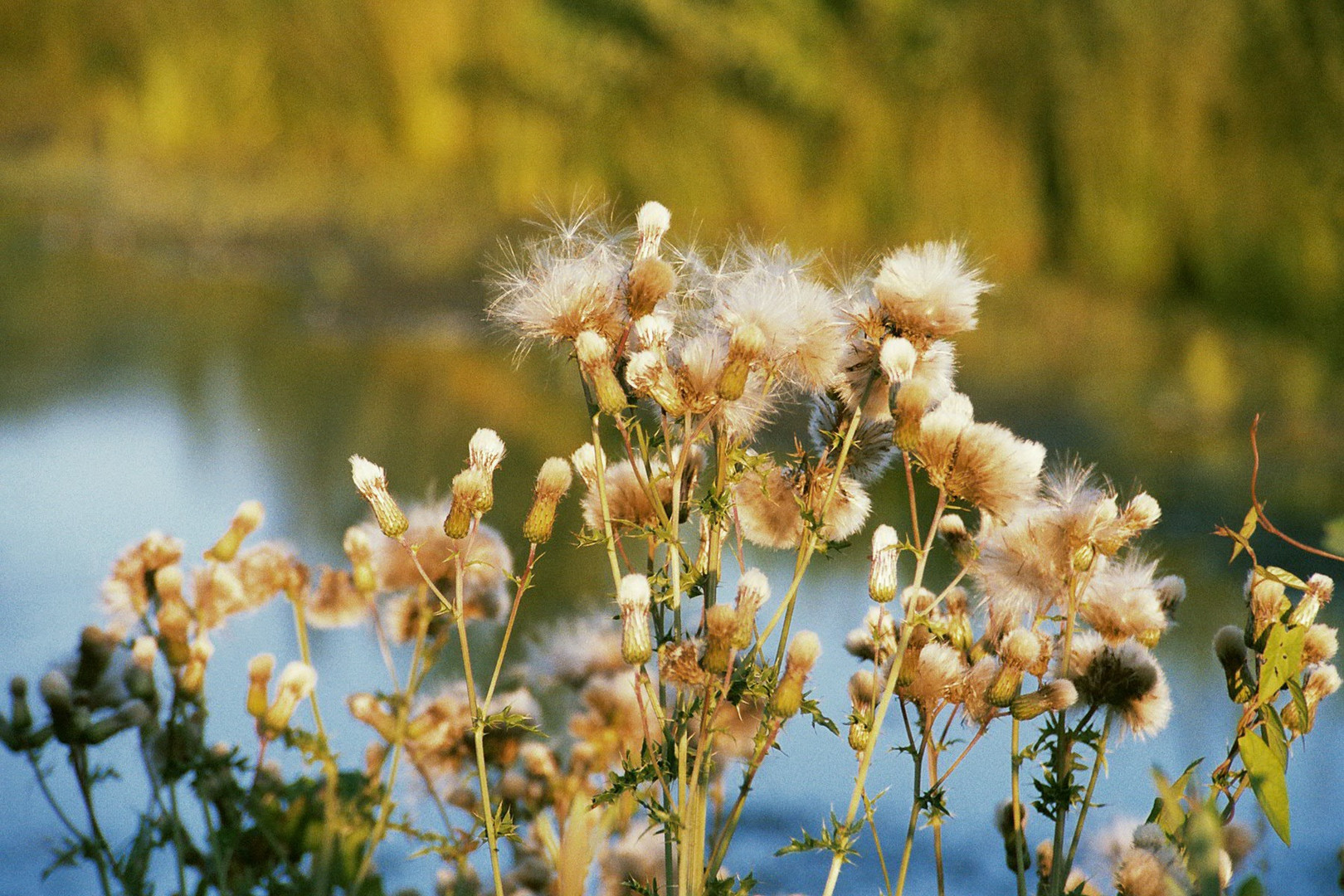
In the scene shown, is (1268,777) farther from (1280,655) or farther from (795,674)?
(795,674)

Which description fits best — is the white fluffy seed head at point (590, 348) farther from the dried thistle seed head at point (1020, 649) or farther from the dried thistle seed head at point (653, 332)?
the dried thistle seed head at point (1020, 649)

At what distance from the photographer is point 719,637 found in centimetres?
32

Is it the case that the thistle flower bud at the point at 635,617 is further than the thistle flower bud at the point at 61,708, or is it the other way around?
the thistle flower bud at the point at 61,708

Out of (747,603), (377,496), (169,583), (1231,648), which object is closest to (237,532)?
(169,583)

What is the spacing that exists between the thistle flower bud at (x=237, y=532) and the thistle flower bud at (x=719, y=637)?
0.81 feet

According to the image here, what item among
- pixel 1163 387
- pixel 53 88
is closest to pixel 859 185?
pixel 1163 387

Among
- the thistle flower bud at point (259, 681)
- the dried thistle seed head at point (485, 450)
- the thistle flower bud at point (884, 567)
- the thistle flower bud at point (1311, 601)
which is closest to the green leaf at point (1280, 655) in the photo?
the thistle flower bud at point (1311, 601)

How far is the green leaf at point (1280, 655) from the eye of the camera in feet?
1.16

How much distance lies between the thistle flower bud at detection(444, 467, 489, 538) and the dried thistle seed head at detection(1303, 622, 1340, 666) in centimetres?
25

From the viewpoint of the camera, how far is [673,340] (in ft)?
1.24

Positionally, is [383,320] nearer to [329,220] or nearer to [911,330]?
[329,220]

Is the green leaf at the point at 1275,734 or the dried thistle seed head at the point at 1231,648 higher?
the dried thistle seed head at the point at 1231,648

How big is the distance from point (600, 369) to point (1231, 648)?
0.21m

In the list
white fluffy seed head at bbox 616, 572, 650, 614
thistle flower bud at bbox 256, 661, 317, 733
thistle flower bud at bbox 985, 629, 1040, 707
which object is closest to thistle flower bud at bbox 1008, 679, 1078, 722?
thistle flower bud at bbox 985, 629, 1040, 707
